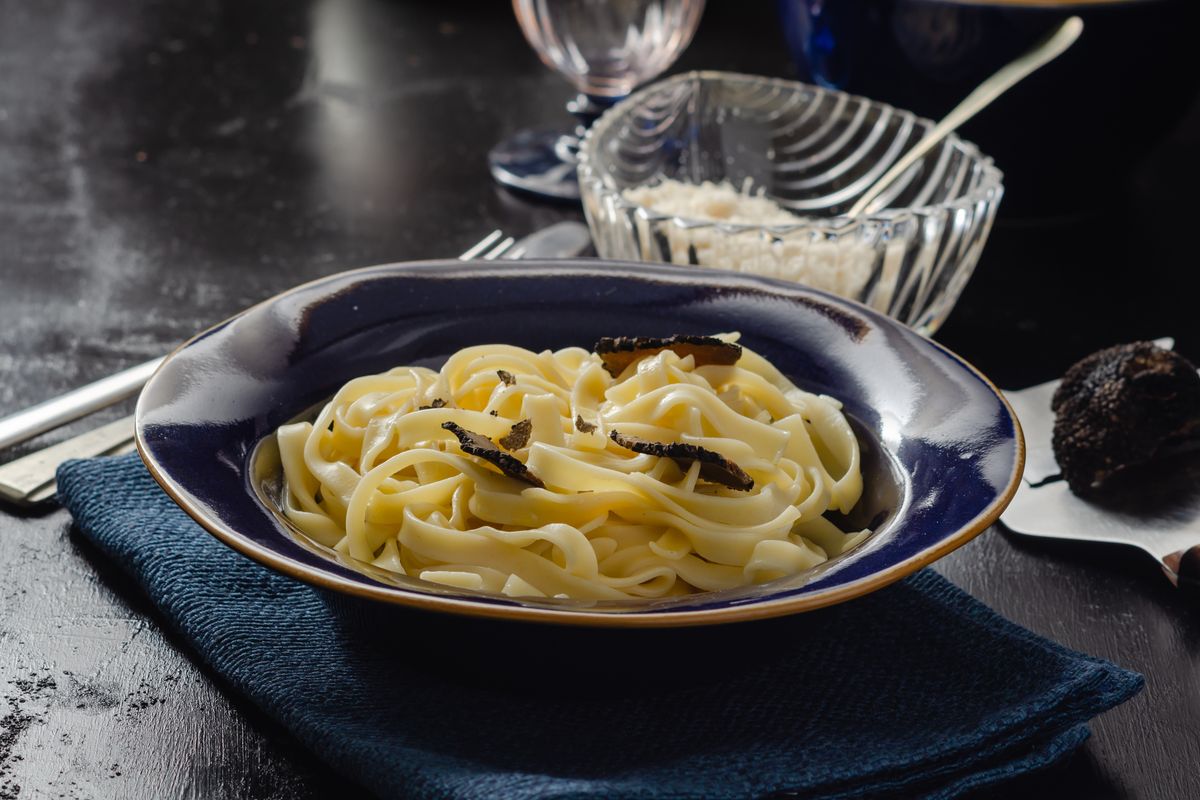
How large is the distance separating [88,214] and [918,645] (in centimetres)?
164

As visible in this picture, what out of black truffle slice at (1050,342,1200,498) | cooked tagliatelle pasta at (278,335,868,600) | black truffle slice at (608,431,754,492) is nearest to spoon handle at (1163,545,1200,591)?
black truffle slice at (1050,342,1200,498)

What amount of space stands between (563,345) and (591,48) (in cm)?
109

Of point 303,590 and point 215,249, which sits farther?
point 215,249

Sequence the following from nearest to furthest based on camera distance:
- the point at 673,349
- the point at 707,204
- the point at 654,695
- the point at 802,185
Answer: the point at 654,695, the point at 673,349, the point at 707,204, the point at 802,185

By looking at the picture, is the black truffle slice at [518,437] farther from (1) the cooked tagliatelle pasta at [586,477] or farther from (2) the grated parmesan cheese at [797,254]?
(2) the grated parmesan cheese at [797,254]

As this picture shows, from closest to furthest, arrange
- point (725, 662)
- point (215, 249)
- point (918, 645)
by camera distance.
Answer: point (725, 662) < point (918, 645) < point (215, 249)

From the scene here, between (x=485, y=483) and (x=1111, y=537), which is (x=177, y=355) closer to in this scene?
(x=485, y=483)

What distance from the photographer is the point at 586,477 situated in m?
1.08

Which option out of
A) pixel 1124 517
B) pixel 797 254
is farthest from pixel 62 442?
pixel 1124 517

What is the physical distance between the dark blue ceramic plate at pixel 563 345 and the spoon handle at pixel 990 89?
2.25ft

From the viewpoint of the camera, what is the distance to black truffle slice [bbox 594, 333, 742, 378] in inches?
47.3

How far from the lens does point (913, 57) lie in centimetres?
206

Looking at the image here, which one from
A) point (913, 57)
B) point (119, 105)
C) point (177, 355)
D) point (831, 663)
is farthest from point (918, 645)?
point (119, 105)

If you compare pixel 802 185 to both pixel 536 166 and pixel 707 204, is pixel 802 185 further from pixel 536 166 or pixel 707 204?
pixel 536 166
